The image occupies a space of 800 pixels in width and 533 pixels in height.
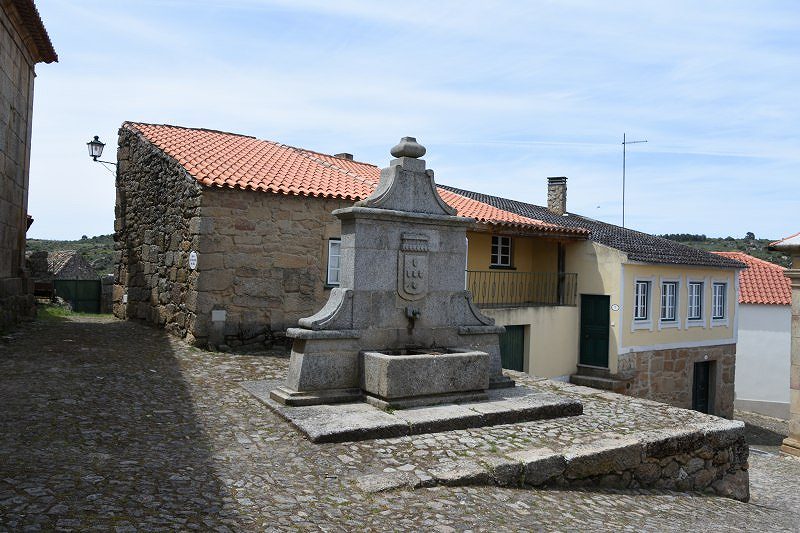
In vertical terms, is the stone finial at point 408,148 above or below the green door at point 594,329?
above

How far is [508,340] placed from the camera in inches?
577

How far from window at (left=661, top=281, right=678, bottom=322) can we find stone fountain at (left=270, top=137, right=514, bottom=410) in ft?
36.0

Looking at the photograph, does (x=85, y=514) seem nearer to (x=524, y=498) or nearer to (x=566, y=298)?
(x=524, y=498)

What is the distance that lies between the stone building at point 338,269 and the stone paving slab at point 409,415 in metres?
3.69

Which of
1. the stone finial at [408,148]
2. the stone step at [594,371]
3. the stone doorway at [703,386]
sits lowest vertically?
the stone doorway at [703,386]

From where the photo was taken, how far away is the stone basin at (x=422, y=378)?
593 centimetres

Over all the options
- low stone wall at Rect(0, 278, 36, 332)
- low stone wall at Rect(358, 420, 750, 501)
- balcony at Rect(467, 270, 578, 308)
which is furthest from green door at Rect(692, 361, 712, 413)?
low stone wall at Rect(0, 278, 36, 332)

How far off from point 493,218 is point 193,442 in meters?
10.4

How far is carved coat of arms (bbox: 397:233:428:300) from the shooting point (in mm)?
6719

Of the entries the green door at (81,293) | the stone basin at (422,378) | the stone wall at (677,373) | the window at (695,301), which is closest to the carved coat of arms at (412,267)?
the stone basin at (422,378)

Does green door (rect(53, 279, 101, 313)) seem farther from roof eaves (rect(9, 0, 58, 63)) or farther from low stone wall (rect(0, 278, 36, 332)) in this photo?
roof eaves (rect(9, 0, 58, 63))

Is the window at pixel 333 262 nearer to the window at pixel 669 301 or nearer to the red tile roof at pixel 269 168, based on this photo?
the red tile roof at pixel 269 168

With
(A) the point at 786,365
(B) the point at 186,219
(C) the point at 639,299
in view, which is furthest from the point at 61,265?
(A) the point at 786,365

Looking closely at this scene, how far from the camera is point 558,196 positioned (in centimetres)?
1998
